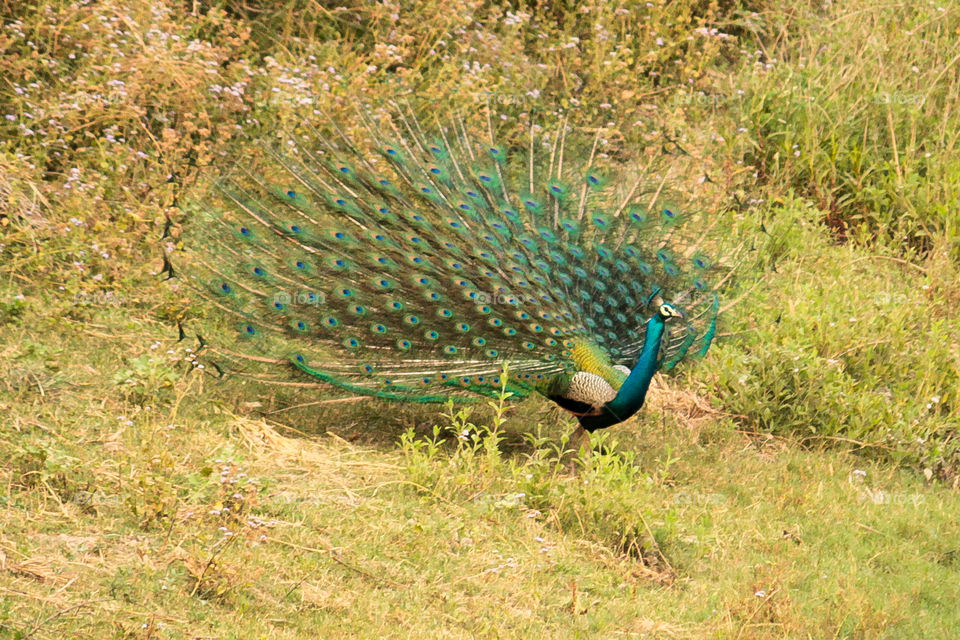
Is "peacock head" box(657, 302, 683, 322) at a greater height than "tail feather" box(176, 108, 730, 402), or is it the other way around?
"peacock head" box(657, 302, 683, 322)

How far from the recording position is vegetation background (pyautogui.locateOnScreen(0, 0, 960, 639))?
475 cm

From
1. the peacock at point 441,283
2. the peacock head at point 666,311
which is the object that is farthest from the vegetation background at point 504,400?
the peacock head at point 666,311

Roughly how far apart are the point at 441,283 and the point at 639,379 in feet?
3.73

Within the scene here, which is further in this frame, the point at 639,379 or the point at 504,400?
the point at 504,400

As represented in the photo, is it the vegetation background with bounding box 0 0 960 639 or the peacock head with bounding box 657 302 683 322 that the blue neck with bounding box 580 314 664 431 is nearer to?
the peacock head with bounding box 657 302 683 322

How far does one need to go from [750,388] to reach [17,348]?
4.10m

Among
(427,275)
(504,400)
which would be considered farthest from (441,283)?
(504,400)

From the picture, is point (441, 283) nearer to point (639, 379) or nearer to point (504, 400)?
point (504, 400)

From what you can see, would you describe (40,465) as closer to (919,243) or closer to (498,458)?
(498,458)

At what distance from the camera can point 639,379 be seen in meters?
5.66

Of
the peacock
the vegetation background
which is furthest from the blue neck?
the vegetation background

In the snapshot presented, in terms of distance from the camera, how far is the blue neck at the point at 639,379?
5645 mm

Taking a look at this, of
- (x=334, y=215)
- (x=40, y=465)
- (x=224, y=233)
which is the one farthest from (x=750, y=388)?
(x=40, y=465)

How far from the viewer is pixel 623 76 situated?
10125 mm
